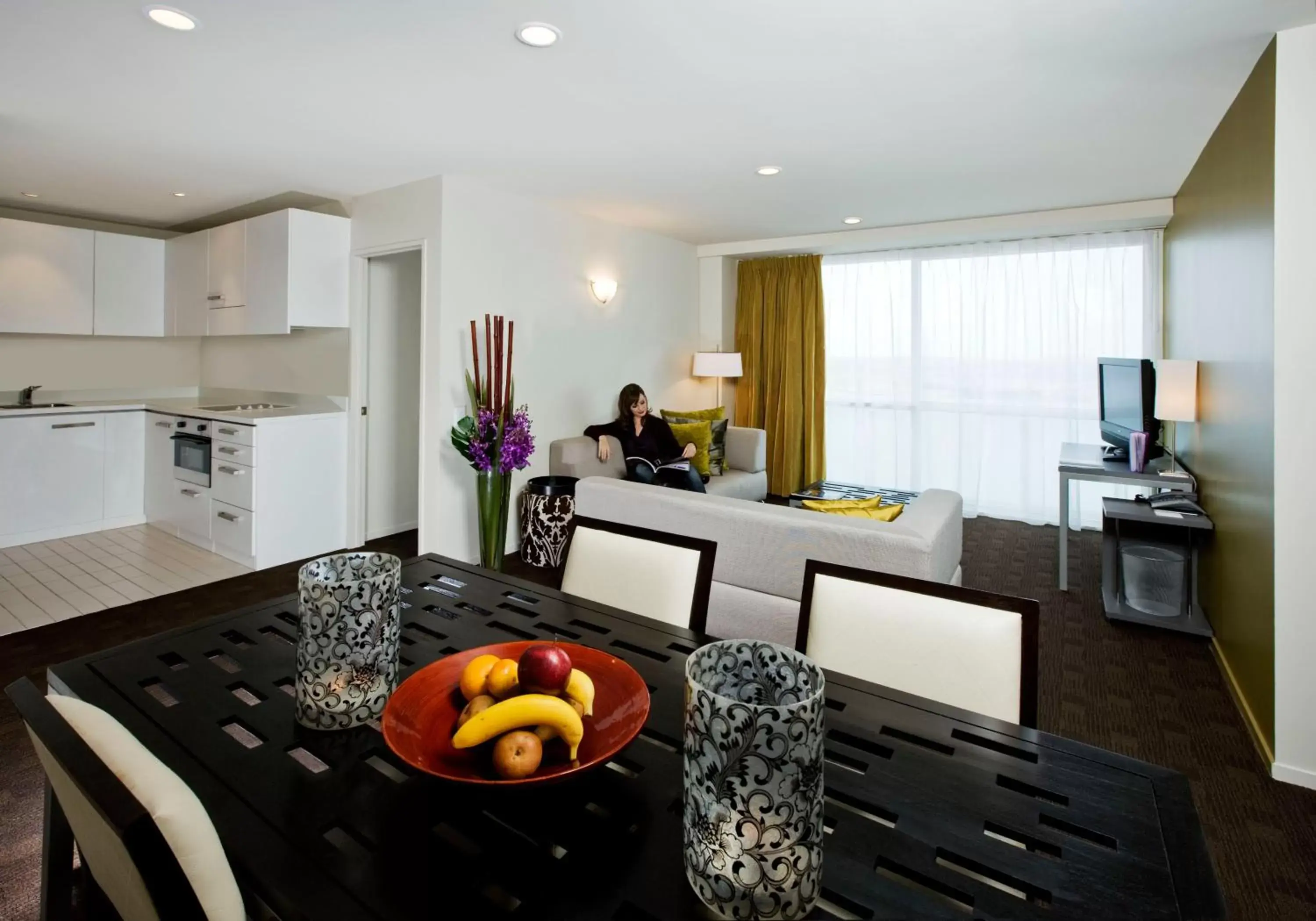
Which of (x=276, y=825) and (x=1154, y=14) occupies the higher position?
(x=1154, y=14)

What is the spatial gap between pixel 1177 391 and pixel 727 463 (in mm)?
3160

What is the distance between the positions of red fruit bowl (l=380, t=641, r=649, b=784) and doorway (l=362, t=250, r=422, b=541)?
12.7ft

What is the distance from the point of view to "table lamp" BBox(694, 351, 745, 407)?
20.7 feet

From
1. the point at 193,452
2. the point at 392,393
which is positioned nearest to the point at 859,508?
the point at 392,393

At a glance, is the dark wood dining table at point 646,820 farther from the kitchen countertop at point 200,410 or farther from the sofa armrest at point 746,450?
the sofa armrest at point 746,450

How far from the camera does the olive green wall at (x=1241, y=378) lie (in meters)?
2.38

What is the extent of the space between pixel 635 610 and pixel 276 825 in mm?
976

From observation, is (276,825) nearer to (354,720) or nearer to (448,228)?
(354,720)

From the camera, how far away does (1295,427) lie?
2.24 m

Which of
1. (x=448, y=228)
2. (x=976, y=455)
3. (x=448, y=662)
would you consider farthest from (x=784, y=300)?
(x=448, y=662)

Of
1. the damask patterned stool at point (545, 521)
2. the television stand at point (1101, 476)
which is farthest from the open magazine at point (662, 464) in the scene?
the television stand at point (1101, 476)

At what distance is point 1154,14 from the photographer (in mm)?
2277

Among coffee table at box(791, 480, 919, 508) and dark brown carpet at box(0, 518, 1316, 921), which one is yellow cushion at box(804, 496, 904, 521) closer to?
dark brown carpet at box(0, 518, 1316, 921)

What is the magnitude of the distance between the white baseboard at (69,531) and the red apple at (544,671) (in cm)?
567
